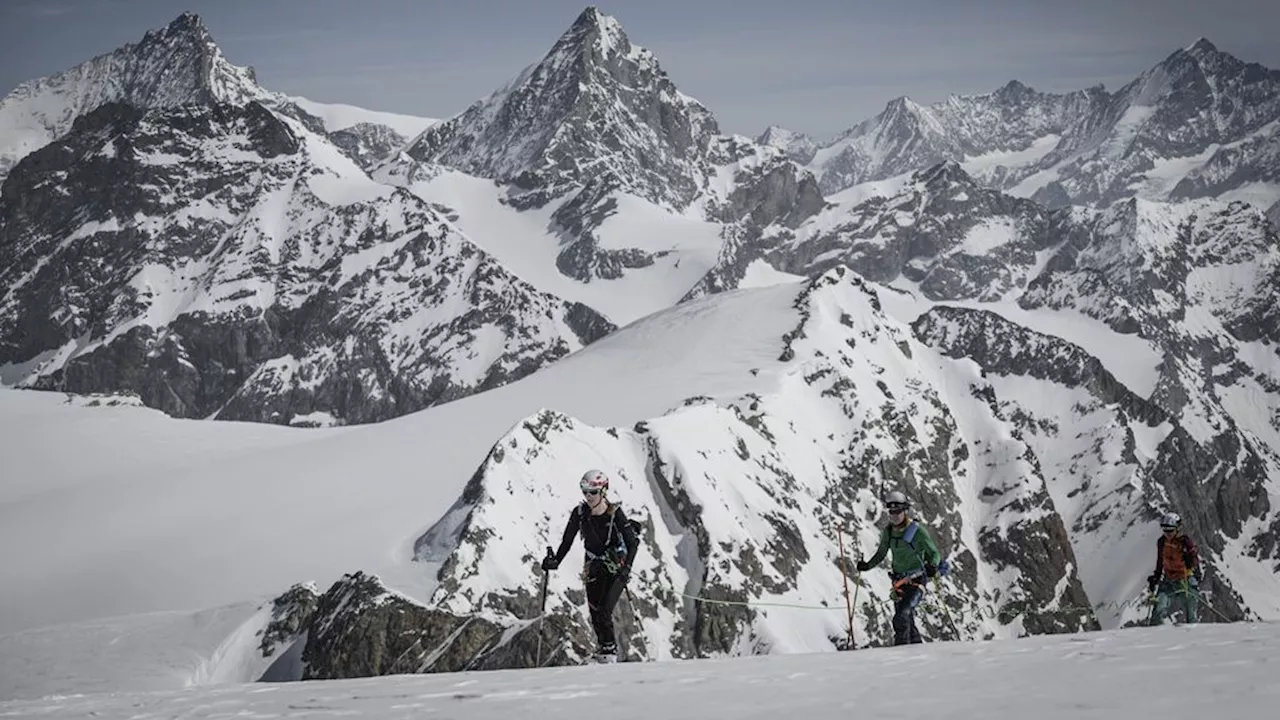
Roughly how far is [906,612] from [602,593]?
18.8 ft

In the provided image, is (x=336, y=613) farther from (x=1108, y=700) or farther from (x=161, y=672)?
(x=1108, y=700)

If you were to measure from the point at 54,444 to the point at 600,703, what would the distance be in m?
136

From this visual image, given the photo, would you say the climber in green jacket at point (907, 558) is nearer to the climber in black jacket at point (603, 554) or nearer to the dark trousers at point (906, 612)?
the dark trousers at point (906, 612)

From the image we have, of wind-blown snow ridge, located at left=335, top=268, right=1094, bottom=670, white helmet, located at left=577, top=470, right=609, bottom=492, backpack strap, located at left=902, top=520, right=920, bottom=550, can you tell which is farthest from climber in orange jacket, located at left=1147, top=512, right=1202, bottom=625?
white helmet, located at left=577, top=470, right=609, bottom=492

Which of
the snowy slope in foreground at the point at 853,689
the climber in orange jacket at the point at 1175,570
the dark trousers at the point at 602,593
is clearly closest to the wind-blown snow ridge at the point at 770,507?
the dark trousers at the point at 602,593

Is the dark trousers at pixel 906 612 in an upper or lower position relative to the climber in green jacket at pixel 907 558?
lower

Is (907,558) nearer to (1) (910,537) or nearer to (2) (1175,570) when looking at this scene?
(1) (910,537)

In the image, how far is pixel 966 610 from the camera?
13612 centimetres

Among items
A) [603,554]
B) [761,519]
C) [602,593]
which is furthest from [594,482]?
[761,519]

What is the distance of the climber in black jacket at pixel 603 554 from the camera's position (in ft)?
70.7

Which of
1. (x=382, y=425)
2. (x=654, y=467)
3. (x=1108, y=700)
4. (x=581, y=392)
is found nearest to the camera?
(x=1108, y=700)

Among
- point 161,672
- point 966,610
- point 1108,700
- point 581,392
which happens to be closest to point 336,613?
point 161,672

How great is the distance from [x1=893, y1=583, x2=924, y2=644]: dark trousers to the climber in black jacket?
5129mm

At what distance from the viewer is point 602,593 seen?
2184cm
